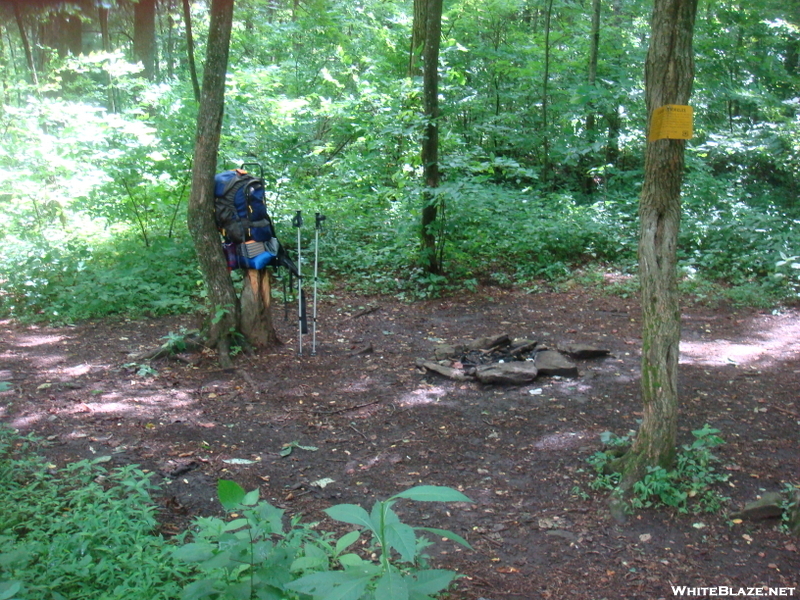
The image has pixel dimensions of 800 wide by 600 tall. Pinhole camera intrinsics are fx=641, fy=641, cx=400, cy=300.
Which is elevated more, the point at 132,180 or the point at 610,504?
the point at 132,180

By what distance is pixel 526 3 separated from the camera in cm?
1555

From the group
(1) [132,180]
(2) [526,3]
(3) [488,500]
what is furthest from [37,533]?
(2) [526,3]

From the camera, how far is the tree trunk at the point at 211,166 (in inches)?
247

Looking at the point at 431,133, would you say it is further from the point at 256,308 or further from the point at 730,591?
the point at 730,591

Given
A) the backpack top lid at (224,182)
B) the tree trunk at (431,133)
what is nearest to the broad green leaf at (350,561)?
the backpack top lid at (224,182)

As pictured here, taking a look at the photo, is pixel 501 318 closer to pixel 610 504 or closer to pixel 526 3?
pixel 610 504

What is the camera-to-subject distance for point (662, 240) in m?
3.76

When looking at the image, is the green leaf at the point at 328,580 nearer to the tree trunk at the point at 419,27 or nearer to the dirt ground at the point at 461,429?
the dirt ground at the point at 461,429

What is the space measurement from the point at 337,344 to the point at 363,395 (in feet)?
5.35

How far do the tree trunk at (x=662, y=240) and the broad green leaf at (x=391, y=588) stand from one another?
2.63 meters

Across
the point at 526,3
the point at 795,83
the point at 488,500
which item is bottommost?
the point at 488,500

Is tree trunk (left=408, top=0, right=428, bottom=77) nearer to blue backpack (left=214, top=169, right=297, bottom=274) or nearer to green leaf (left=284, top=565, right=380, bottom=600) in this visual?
blue backpack (left=214, top=169, right=297, bottom=274)

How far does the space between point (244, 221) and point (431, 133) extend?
411 cm

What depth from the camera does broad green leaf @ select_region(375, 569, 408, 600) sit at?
5.14ft
